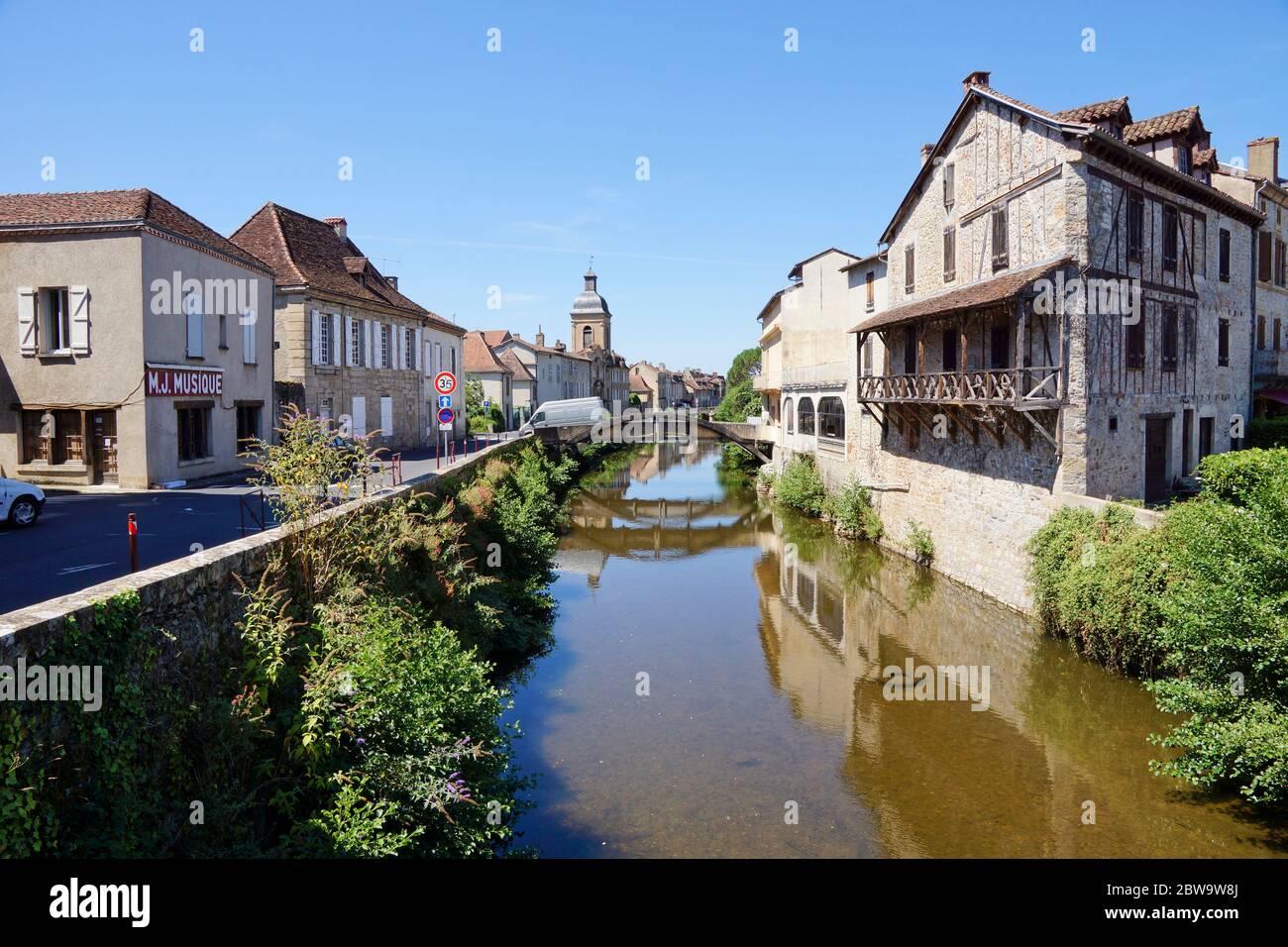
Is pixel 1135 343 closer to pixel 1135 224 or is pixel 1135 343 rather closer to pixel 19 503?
pixel 1135 224

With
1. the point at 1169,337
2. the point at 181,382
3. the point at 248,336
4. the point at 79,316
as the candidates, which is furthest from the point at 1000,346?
the point at 79,316

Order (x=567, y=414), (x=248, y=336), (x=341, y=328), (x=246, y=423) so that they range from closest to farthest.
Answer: (x=248, y=336)
(x=246, y=423)
(x=341, y=328)
(x=567, y=414)

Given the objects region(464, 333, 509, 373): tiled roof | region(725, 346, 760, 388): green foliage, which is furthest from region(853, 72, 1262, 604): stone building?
region(725, 346, 760, 388): green foliage

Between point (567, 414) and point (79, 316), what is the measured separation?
27329 mm

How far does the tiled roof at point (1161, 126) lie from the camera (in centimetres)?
1759

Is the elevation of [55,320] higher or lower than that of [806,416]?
higher

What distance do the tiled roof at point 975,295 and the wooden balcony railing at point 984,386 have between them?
1.37 meters

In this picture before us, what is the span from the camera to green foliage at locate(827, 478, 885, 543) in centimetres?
2419

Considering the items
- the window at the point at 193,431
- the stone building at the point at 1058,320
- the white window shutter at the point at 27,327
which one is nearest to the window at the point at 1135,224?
the stone building at the point at 1058,320

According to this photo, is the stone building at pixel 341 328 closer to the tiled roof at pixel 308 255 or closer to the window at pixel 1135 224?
the tiled roof at pixel 308 255

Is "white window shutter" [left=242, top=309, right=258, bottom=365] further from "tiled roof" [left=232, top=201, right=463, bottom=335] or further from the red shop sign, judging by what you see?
"tiled roof" [left=232, top=201, right=463, bottom=335]

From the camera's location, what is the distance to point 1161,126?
58.7 ft

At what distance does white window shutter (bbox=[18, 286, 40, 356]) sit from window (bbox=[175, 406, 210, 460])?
2.82 m

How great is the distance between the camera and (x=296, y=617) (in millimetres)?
8023
